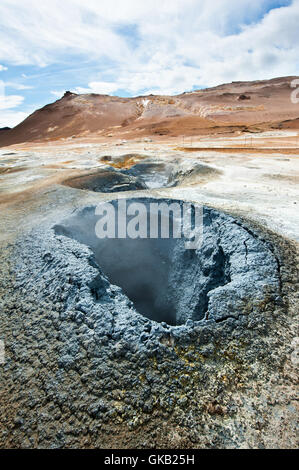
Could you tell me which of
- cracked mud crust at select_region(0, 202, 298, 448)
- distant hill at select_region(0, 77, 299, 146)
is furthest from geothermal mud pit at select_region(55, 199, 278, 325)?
distant hill at select_region(0, 77, 299, 146)

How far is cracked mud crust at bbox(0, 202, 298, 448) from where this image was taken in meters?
1.81

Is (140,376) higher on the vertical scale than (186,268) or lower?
higher

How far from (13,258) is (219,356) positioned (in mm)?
3434

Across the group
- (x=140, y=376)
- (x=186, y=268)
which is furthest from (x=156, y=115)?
(x=140, y=376)

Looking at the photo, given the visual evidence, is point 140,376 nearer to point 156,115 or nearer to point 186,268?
point 186,268

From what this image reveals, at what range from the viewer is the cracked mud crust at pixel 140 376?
1810 mm

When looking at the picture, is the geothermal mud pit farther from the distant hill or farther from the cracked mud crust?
the distant hill

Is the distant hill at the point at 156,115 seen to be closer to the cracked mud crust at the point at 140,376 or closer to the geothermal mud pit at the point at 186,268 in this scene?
the geothermal mud pit at the point at 186,268

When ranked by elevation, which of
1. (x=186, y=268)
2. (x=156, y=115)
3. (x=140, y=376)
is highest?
(x=156, y=115)

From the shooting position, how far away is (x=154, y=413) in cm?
192

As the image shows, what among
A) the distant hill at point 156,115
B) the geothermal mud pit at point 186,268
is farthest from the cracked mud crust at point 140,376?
the distant hill at point 156,115

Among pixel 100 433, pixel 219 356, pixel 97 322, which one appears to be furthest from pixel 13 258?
pixel 219 356

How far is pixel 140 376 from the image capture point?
7.11 ft
